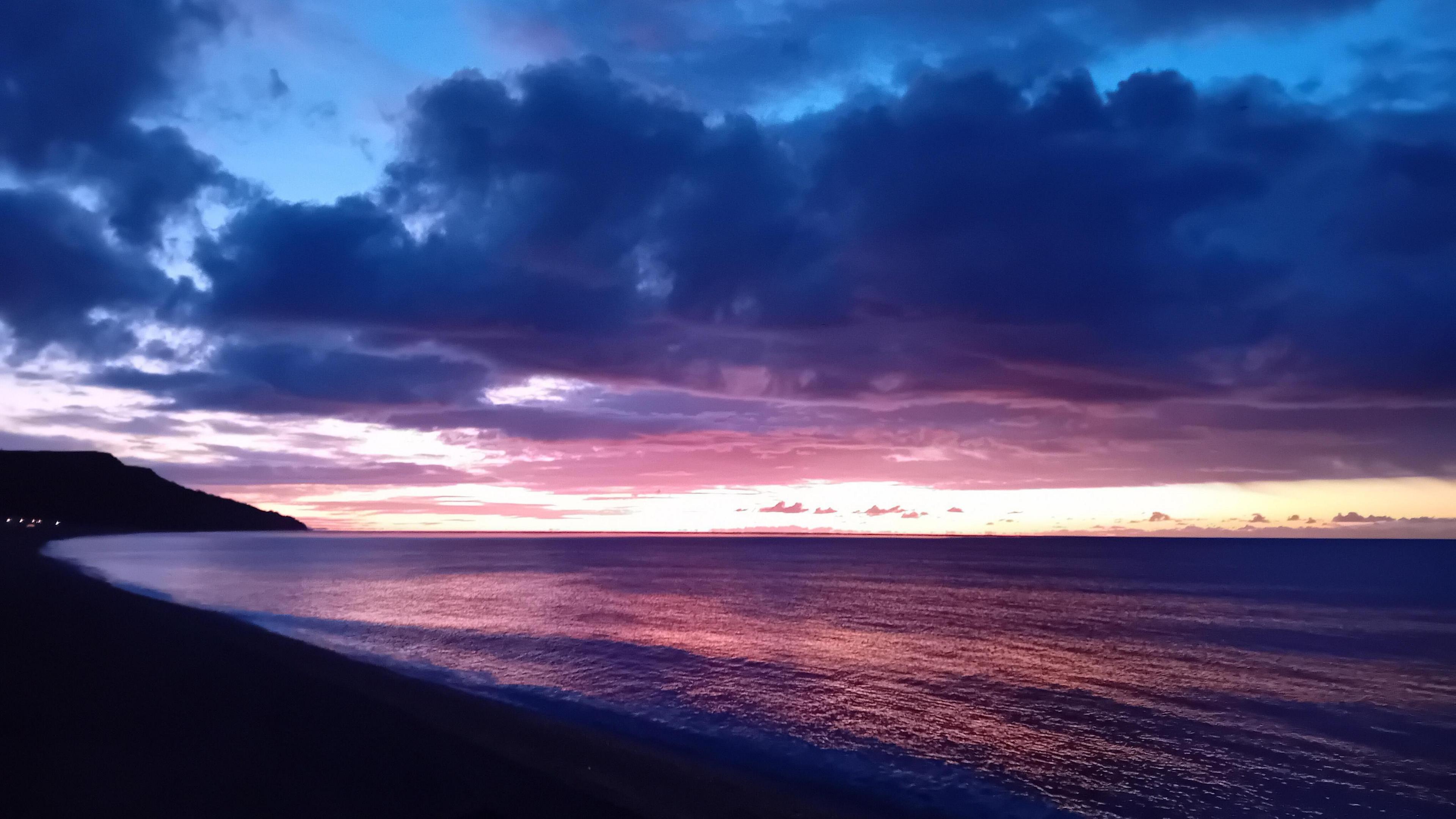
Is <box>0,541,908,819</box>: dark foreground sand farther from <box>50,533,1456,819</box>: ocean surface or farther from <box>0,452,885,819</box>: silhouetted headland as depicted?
<box>50,533,1456,819</box>: ocean surface

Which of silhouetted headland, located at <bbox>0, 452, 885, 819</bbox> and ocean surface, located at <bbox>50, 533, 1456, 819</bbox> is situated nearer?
silhouetted headland, located at <bbox>0, 452, 885, 819</bbox>

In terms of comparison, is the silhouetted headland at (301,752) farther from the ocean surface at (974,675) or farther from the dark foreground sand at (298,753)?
the ocean surface at (974,675)

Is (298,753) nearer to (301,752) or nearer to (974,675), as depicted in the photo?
(301,752)

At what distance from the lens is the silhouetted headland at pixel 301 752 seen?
10156 millimetres

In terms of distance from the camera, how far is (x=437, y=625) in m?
34.2

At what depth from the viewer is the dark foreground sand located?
1016 cm

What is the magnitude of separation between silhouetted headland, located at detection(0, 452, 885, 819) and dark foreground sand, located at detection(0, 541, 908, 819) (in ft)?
0.13

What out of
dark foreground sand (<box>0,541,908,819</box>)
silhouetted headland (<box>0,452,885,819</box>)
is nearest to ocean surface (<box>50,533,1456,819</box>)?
silhouetted headland (<box>0,452,885,819</box>)

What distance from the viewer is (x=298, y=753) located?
479 inches

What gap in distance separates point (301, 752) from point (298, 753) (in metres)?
0.05

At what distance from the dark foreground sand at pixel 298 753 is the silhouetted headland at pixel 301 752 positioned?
0.13ft

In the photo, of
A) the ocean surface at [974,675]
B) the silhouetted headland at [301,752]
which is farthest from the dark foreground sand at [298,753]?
the ocean surface at [974,675]

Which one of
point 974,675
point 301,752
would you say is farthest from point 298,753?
point 974,675

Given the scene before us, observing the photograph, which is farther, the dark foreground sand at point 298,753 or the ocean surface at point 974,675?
the ocean surface at point 974,675
